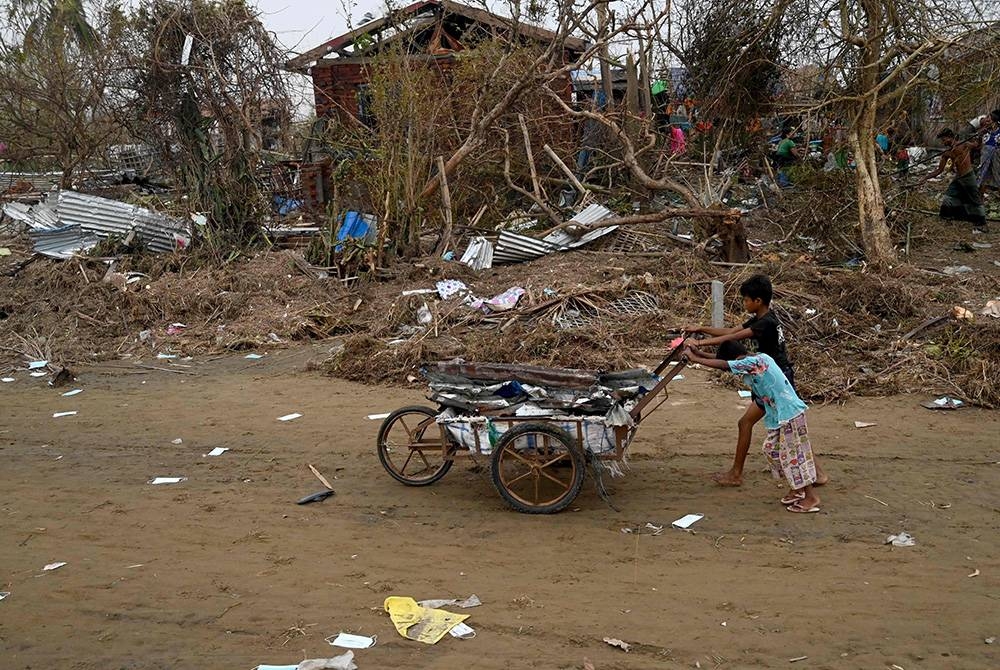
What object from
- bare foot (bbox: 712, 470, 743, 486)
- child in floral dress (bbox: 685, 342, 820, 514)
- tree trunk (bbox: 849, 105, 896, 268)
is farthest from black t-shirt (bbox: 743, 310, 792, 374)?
tree trunk (bbox: 849, 105, 896, 268)

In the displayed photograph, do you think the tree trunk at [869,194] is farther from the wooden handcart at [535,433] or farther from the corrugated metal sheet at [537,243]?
the wooden handcart at [535,433]

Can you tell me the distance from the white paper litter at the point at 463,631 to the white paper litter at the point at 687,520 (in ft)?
5.32

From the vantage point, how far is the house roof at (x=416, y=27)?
14.1 meters

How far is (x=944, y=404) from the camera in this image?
716 centimetres

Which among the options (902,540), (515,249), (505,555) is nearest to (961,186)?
(515,249)

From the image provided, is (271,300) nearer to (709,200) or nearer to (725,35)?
(709,200)

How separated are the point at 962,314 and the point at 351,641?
22.6 ft

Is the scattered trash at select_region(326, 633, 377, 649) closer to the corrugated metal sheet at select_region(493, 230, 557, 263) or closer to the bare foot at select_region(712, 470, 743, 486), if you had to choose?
the bare foot at select_region(712, 470, 743, 486)

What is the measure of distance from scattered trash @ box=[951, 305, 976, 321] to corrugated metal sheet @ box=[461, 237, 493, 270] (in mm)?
5744

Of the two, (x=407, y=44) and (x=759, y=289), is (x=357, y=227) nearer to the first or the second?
(x=407, y=44)

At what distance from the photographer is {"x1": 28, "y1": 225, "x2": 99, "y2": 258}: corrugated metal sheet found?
44.5 feet

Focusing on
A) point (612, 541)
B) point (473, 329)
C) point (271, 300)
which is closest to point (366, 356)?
point (473, 329)

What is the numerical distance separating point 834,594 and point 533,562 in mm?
1481

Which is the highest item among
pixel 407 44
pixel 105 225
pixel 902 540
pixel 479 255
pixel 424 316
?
pixel 407 44
